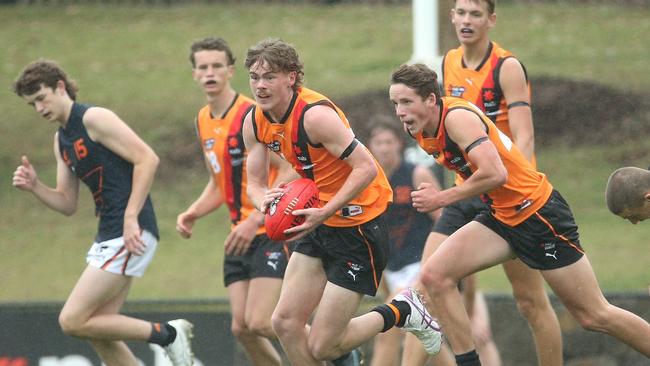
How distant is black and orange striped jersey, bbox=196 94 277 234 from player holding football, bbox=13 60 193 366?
458 mm

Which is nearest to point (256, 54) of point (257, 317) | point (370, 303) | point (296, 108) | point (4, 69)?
point (296, 108)

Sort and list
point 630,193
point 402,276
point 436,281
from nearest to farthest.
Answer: point 630,193
point 436,281
point 402,276

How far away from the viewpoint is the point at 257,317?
8414 mm

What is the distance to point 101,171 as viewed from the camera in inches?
341

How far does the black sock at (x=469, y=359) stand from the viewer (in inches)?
287

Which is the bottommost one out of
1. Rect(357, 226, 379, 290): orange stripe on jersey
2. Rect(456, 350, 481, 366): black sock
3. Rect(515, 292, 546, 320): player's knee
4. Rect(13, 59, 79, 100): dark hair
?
Rect(456, 350, 481, 366): black sock

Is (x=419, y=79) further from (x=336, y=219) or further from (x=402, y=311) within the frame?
(x=402, y=311)

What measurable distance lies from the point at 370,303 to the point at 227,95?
102 inches

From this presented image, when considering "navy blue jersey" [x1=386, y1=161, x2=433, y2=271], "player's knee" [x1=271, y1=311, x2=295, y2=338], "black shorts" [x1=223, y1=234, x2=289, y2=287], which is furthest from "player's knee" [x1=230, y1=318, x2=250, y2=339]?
"navy blue jersey" [x1=386, y1=161, x2=433, y2=271]

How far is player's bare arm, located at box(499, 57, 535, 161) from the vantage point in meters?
7.82

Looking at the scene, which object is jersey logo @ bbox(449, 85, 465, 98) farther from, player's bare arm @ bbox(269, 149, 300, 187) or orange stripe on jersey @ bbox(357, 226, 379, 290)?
orange stripe on jersey @ bbox(357, 226, 379, 290)

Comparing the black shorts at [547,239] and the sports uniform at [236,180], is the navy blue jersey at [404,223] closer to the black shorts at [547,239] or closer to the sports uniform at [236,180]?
the sports uniform at [236,180]

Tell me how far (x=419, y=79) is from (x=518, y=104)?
1.09m

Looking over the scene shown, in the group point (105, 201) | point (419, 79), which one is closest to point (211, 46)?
point (105, 201)
